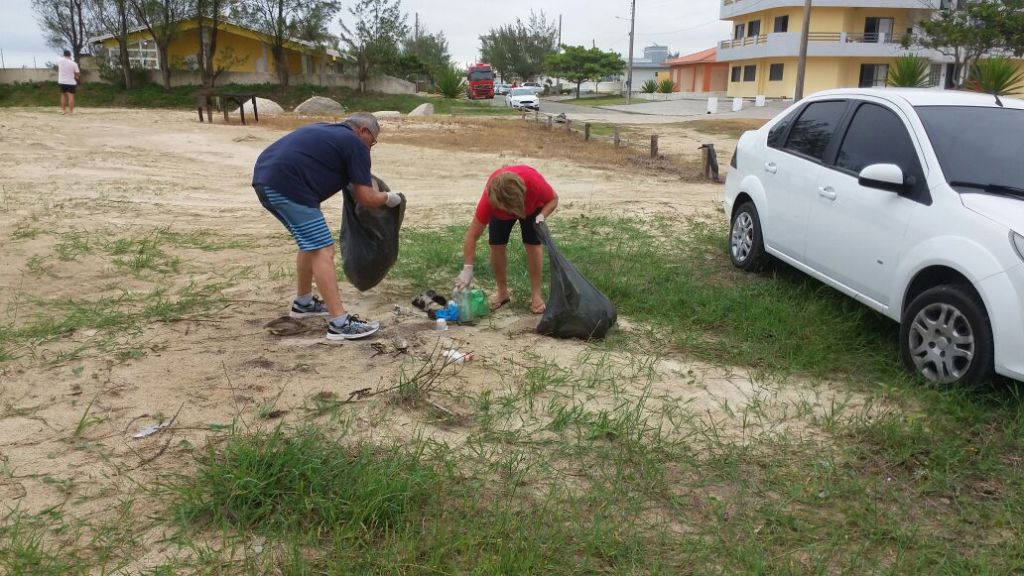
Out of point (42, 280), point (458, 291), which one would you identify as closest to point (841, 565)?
point (458, 291)

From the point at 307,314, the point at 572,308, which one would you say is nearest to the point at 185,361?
the point at 307,314

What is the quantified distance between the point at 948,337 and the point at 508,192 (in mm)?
2645

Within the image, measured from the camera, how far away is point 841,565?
9.21ft

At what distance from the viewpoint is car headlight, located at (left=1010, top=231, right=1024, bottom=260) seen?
3729 millimetres

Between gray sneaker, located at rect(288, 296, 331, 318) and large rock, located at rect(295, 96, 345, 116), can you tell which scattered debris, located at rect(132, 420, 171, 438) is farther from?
large rock, located at rect(295, 96, 345, 116)

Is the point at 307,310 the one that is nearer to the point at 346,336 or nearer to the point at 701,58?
the point at 346,336

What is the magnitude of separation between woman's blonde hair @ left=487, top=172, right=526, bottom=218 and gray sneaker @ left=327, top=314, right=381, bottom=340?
1150 mm

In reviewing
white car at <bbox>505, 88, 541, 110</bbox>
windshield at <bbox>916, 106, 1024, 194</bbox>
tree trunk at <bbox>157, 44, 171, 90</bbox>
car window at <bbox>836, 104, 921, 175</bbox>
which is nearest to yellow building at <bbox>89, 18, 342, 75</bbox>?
tree trunk at <bbox>157, 44, 171, 90</bbox>

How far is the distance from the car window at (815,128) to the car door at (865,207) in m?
0.18

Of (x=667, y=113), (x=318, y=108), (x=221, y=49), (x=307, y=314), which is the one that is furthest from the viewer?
(x=221, y=49)

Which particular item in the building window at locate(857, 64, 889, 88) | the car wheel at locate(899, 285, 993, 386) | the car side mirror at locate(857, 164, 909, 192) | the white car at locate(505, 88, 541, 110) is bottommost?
the car wheel at locate(899, 285, 993, 386)

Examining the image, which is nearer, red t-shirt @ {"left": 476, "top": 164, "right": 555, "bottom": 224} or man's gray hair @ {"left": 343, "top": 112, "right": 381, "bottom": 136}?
man's gray hair @ {"left": 343, "top": 112, "right": 381, "bottom": 136}

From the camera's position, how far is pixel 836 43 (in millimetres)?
45094

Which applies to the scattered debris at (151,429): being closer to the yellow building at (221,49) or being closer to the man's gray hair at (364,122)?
the man's gray hair at (364,122)
